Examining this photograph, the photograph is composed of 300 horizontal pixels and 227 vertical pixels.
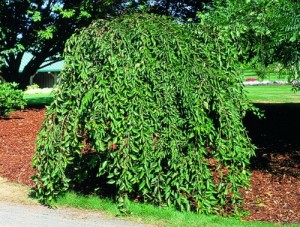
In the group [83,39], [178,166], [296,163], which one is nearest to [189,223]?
[178,166]

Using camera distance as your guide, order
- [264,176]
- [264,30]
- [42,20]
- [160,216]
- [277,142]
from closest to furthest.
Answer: [160,216] < [264,30] < [264,176] < [277,142] < [42,20]

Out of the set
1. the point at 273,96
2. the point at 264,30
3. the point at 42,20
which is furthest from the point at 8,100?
the point at 273,96

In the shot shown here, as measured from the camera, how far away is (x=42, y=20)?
1747cm

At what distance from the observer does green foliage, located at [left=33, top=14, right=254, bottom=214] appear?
566 cm

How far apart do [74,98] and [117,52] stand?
0.78m

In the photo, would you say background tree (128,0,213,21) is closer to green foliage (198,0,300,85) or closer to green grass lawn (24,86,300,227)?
green foliage (198,0,300,85)

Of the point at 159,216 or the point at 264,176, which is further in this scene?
the point at 264,176

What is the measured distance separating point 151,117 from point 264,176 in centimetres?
307

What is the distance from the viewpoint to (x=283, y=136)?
1173cm

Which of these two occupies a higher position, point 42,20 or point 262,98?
point 42,20

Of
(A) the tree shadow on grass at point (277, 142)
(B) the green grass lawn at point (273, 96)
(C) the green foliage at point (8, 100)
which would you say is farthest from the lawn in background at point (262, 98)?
(C) the green foliage at point (8, 100)

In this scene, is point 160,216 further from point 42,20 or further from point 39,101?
point 39,101

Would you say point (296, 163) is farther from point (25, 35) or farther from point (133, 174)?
point (25, 35)

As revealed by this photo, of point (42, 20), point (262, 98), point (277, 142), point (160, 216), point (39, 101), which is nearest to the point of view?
point (160, 216)
